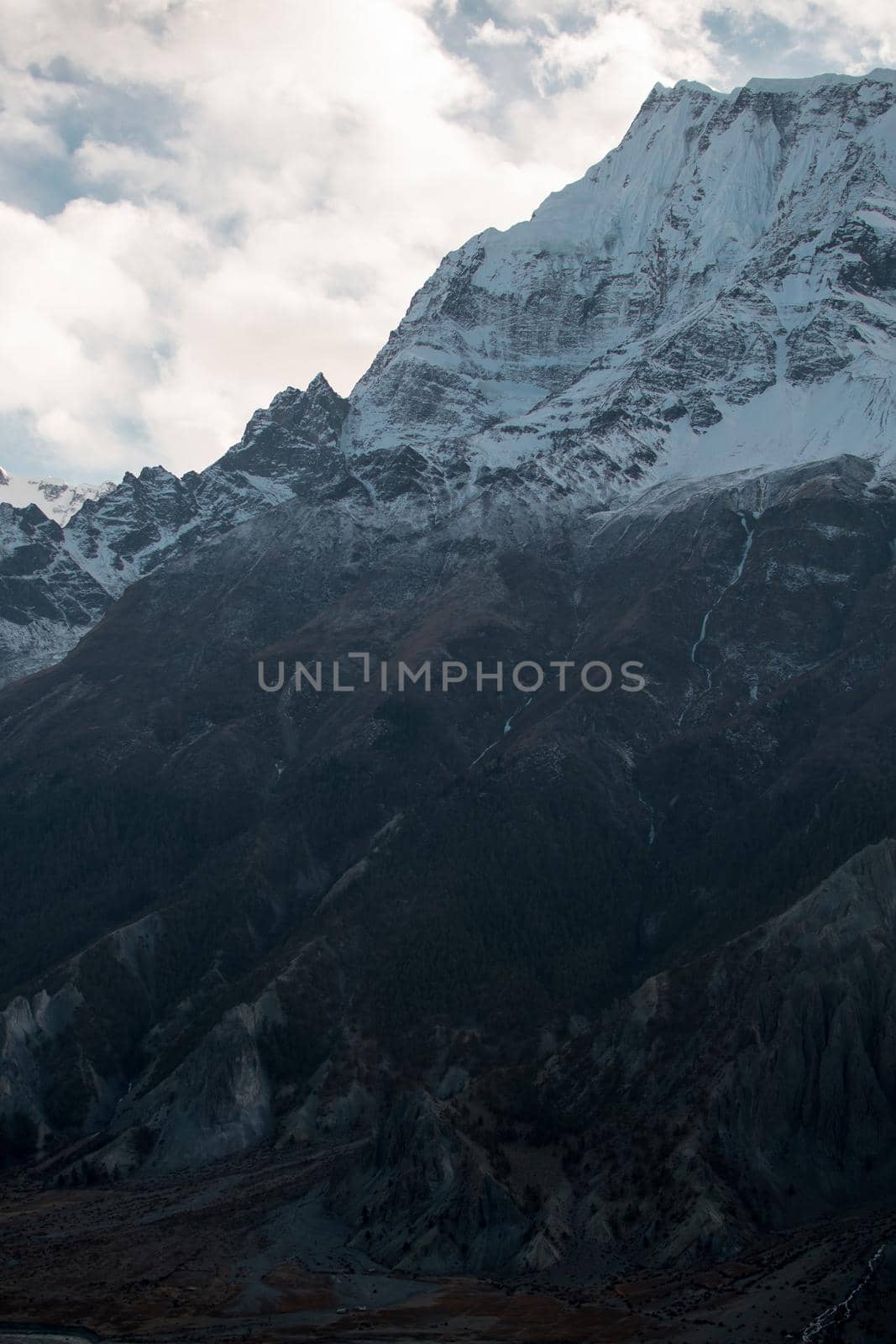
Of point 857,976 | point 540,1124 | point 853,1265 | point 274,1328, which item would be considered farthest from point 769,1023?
point 274,1328

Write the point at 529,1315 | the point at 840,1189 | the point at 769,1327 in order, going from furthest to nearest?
1. the point at 840,1189
2. the point at 529,1315
3. the point at 769,1327

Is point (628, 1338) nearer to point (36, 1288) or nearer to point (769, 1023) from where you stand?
point (769, 1023)

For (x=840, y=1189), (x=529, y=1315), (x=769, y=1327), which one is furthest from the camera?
(x=840, y=1189)

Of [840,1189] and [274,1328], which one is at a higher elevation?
[274,1328]

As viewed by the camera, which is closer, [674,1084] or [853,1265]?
[853,1265]

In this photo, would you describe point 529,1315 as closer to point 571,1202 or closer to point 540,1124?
point 571,1202

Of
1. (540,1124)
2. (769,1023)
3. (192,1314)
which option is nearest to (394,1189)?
(540,1124)
